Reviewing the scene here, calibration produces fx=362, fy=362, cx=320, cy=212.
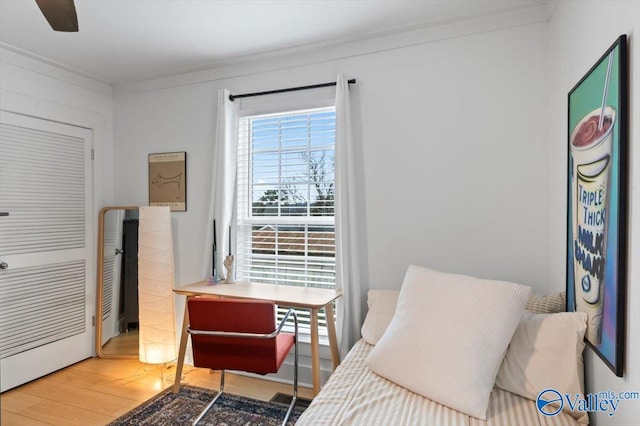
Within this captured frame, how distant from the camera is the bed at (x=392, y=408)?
1443 mm

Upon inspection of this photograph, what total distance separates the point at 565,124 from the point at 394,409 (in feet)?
5.49

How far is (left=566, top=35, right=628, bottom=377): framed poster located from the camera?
4.08 feet

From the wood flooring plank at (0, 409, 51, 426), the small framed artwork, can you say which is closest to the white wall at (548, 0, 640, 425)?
the small framed artwork

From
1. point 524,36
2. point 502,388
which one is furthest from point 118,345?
point 524,36

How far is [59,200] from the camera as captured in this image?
316 cm

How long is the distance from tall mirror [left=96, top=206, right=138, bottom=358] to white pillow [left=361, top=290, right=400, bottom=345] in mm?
2326

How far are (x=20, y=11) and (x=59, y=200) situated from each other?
1.52m

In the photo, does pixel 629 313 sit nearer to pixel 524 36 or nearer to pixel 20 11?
pixel 524 36

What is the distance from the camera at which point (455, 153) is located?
242 cm

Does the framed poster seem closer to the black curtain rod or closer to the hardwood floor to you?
the black curtain rod

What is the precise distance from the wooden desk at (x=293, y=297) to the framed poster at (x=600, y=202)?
4.49 ft

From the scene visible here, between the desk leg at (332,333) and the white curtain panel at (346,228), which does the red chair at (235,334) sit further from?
the white curtain panel at (346,228)

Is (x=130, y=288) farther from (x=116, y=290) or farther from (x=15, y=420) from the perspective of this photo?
(x=15, y=420)

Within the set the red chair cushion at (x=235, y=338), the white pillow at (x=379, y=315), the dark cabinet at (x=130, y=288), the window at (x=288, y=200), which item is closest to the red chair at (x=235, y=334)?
the red chair cushion at (x=235, y=338)
